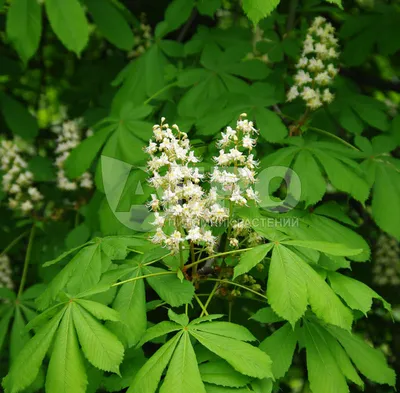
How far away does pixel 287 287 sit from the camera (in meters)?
1.59

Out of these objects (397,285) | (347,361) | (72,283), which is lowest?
(397,285)

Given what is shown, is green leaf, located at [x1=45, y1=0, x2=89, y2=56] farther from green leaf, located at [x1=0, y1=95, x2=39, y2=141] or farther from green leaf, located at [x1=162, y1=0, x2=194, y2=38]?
green leaf, located at [x1=0, y1=95, x2=39, y2=141]

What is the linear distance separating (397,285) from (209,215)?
279cm

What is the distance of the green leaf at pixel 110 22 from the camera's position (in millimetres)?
2734

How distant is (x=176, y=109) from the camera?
2973 millimetres

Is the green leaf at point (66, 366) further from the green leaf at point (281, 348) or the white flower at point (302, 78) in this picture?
the white flower at point (302, 78)

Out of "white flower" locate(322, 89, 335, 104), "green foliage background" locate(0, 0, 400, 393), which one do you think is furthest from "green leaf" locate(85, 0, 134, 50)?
"white flower" locate(322, 89, 335, 104)

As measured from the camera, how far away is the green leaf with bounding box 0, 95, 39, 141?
356 cm

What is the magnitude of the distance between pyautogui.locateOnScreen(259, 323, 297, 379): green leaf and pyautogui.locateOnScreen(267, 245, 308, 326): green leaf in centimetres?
32

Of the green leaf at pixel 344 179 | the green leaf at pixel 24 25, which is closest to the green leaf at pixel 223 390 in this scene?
the green leaf at pixel 344 179

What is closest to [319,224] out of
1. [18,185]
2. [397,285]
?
[18,185]

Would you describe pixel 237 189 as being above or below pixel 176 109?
above

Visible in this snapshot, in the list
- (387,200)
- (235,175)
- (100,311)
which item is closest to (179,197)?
(235,175)

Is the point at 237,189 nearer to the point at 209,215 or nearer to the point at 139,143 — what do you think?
the point at 209,215
